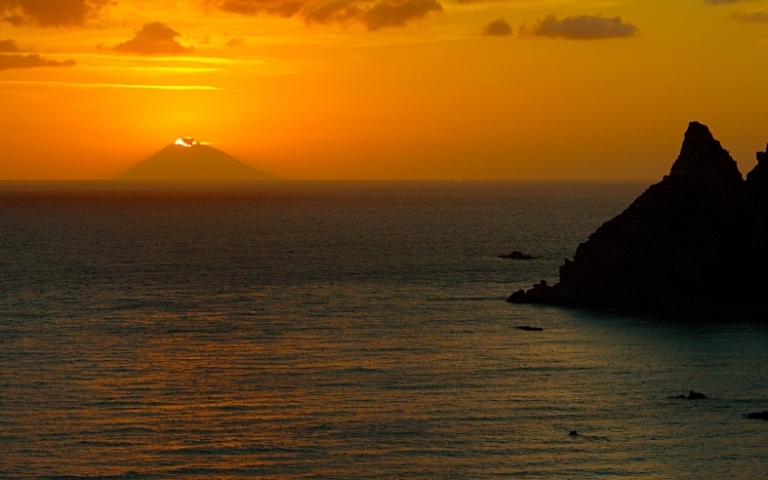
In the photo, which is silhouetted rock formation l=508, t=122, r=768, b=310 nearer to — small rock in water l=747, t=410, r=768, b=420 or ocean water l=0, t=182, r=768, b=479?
ocean water l=0, t=182, r=768, b=479

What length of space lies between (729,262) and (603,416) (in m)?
45.8

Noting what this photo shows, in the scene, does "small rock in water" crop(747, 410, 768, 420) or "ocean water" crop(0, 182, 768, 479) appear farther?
"small rock in water" crop(747, 410, 768, 420)

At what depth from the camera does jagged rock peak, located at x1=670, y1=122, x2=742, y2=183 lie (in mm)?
104688

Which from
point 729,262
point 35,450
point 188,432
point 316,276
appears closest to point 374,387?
point 188,432

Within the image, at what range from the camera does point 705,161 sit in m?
105

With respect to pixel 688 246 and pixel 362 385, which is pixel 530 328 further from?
pixel 362 385

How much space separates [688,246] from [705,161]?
28.9 ft

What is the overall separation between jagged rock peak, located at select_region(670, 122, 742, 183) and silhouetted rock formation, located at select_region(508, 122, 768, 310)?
96mm

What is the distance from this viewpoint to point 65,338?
282ft

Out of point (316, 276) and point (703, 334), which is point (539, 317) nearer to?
point (703, 334)

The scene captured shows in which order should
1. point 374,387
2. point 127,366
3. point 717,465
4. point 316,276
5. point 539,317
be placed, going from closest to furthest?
point 717,465, point 374,387, point 127,366, point 539,317, point 316,276

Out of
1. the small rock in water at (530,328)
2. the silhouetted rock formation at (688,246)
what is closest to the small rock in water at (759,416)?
the small rock in water at (530,328)

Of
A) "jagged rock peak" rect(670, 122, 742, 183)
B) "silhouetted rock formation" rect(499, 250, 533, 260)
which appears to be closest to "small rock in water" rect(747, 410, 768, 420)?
"jagged rock peak" rect(670, 122, 742, 183)

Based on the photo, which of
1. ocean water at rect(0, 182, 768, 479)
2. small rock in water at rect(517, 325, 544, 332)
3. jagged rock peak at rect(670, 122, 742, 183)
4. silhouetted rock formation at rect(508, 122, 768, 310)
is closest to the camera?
ocean water at rect(0, 182, 768, 479)
